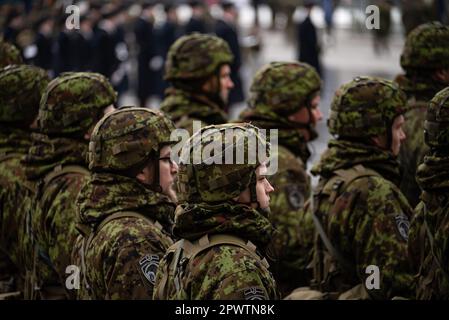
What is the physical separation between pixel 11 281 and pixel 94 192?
86.5 inches

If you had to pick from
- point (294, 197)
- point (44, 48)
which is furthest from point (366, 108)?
point (44, 48)

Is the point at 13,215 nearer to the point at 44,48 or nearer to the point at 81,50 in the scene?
the point at 44,48

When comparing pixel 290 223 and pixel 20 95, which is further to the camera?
pixel 20 95

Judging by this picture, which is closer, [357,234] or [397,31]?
[357,234]

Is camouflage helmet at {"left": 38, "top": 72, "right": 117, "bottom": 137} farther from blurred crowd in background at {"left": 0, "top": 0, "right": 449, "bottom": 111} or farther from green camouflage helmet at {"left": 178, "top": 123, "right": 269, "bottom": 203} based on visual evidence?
blurred crowd in background at {"left": 0, "top": 0, "right": 449, "bottom": 111}

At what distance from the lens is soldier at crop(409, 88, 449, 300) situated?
21.8 ft

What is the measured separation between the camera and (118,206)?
693 centimetres

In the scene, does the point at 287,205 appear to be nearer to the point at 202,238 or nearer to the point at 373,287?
the point at 373,287

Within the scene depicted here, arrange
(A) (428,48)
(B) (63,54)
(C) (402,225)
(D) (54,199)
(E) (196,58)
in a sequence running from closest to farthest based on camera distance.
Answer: (C) (402,225)
(D) (54,199)
(A) (428,48)
(E) (196,58)
(B) (63,54)

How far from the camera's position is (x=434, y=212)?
6.71 metres

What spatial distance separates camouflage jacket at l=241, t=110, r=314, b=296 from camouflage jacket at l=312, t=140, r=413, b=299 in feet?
2.19

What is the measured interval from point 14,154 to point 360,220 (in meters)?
2.73

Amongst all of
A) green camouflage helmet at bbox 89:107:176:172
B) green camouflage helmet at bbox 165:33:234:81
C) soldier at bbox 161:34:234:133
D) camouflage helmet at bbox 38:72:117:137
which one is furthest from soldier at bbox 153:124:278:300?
green camouflage helmet at bbox 165:33:234:81

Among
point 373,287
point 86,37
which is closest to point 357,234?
point 373,287
